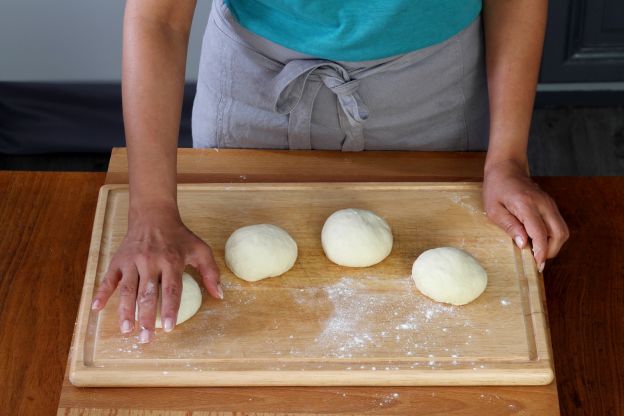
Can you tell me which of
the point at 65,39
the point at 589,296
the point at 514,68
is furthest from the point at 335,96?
the point at 65,39

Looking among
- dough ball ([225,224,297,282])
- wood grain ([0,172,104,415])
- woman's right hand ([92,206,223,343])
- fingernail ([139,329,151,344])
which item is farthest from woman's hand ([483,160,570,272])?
wood grain ([0,172,104,415])

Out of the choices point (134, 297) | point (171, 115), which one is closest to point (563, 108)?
point (171, 115)

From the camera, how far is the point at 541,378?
1.09m

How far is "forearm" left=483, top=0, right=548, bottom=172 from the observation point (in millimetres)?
1354

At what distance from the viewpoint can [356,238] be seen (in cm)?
115

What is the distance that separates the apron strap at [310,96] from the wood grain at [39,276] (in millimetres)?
369

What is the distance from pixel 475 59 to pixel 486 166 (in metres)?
0.21

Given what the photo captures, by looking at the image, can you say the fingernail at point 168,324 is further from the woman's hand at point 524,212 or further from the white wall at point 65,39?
the white wall at point 65,39

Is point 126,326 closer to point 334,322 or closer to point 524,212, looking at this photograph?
point 334,322

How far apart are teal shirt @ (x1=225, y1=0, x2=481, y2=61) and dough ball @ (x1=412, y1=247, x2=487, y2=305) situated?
36cm

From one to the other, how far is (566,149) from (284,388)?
6.37 ft

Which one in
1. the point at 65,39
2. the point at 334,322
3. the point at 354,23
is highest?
the point at 354,23

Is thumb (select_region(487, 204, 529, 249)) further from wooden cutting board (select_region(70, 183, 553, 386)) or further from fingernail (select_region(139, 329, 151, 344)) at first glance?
fingernail (select_region(139, 329, 151, 344))

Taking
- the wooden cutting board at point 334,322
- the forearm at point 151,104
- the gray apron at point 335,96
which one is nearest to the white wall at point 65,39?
the gray apron at point 335,96
